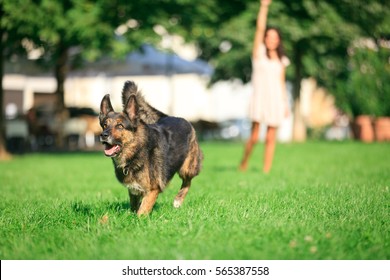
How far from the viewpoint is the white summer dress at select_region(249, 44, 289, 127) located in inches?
477

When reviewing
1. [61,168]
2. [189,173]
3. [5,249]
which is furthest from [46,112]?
[5,249]

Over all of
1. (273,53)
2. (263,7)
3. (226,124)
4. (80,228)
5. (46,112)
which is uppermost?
(263,7)

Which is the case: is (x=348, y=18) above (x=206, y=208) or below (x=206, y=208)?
above

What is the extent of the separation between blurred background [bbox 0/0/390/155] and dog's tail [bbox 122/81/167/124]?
416 inches

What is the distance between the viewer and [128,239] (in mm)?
5305

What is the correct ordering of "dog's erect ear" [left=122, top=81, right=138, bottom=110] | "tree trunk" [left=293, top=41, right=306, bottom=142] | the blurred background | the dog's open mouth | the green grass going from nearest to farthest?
the green grass
the dog's open mouth
"dog's erect ear" [left=122, top=81, right=138, bottom=110]
the blurred background
"tree trunk" [left=293, top=41, right=306, bottom=142]

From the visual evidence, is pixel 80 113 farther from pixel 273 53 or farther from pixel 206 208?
pixel 206 208

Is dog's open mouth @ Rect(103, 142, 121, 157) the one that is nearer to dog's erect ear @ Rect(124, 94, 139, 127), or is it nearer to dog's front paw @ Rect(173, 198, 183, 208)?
dog's erect ear @ Rect(124, 94, 139, 127)

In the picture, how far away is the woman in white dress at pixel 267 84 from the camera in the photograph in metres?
12.1

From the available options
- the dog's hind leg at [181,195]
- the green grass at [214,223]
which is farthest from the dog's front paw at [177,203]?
the green grass at [214,223]

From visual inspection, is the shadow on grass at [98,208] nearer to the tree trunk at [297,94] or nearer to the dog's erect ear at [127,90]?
the dog's erect ear at [127,90]

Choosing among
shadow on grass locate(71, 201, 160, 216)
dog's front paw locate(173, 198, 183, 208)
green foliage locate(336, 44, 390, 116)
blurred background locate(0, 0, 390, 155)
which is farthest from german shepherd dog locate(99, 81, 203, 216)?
green foliage locate(336, 44, 390, 116)

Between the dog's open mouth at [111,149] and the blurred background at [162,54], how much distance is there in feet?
38.0

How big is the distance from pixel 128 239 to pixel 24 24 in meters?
13.6
